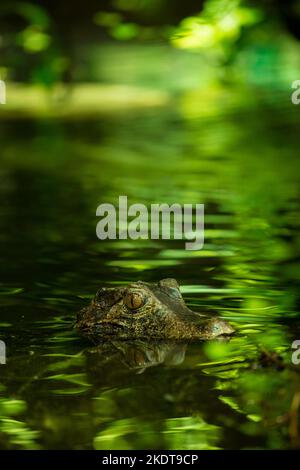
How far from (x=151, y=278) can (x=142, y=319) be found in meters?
1.60

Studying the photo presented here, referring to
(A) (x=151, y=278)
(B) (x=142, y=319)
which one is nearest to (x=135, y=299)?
(B) (x=142, y=319)

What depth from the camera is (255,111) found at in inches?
778

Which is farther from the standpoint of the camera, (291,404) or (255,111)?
(255,111)

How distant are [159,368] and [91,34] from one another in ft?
62.0

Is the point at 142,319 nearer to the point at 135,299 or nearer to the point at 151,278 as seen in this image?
the point at 135,299

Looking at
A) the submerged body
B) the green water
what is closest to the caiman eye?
the submerged body

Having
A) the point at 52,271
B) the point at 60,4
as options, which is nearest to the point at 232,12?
the point at 52,271

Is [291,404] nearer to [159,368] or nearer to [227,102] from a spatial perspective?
[159,368]

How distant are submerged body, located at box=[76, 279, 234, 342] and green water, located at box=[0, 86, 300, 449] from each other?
0.11 m

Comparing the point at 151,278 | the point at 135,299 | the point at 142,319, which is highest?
the point at 151,278

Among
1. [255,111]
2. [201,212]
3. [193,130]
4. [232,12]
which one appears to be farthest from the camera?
[255,111]

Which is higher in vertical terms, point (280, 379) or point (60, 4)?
point (60, 4)

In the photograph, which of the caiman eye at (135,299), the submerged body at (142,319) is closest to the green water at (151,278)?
the submerged body at (142,319)

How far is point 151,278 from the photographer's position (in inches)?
368
